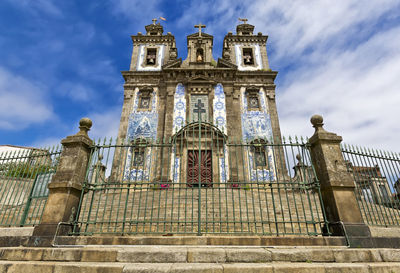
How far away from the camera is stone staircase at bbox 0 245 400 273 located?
9.03 feet

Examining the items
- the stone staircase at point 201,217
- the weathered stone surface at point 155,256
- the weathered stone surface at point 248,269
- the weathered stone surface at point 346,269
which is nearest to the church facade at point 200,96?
the stone staircase at point 201,217

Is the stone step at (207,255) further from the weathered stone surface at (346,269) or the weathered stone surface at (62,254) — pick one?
the weathered stone surface at (346,269)

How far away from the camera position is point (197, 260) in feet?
10.3

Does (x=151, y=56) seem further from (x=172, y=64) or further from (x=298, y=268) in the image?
(x=298, y=268)

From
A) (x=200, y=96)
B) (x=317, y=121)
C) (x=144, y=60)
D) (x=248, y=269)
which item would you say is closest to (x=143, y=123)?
(x=200, y=96)

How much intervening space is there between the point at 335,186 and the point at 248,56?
52.3 feet

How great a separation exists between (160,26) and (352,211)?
2078 cm

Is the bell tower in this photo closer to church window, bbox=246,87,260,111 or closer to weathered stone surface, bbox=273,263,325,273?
church window, bbox=246,87,260,111

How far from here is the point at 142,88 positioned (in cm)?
1642

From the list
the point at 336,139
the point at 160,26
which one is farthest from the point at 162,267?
the point at 160,26

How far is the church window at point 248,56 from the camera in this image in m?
18.2

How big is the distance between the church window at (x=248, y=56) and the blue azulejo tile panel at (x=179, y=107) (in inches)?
241

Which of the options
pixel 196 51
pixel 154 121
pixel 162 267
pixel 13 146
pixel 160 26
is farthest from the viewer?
pixel 13 146

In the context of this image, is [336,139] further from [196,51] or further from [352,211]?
[196,51]
